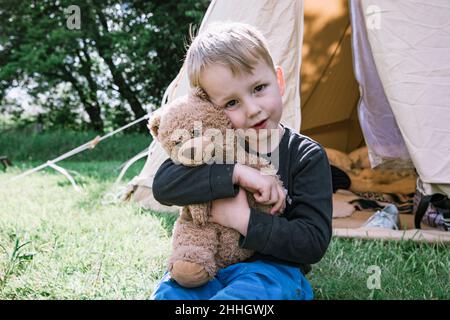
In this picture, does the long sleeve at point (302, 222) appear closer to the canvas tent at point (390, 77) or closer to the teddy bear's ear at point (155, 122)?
the teddy bear's ear at point (155, 122)

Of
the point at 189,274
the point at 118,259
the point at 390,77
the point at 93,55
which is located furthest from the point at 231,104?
the point at 93,55

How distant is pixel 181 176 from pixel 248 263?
266 mm

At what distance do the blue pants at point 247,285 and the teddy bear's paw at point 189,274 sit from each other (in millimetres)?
32

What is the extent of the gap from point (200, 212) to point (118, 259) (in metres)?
0.65

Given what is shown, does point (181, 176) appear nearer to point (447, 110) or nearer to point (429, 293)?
point (429, 293)

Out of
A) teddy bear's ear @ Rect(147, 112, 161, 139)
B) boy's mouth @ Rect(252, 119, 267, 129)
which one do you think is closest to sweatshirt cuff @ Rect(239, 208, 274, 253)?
boy's mouth @ Rect(252, 119, 267, 129)

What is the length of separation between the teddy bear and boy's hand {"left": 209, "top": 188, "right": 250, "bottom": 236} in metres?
0.02

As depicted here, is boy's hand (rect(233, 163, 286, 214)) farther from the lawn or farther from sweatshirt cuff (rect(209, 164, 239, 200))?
the lawn

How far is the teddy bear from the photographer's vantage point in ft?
3.79

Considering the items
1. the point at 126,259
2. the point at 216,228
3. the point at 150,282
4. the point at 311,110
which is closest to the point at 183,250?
the point at 216,228

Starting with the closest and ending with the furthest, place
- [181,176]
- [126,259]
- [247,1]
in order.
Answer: [181,176] → [126,259] → [247,1]

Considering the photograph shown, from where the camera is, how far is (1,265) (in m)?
1.61

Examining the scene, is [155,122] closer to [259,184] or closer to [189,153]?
[189,153]

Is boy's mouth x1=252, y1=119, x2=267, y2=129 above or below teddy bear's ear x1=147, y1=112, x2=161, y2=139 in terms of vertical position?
below
